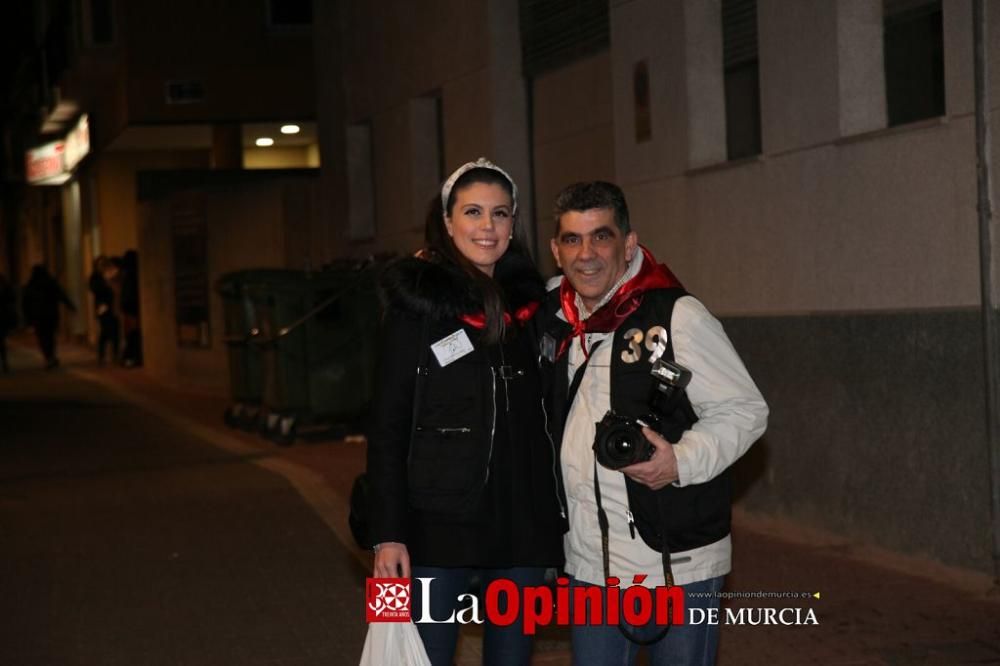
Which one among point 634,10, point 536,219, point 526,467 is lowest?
point 526,467

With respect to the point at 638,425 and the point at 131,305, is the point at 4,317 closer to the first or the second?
the point at 131,305

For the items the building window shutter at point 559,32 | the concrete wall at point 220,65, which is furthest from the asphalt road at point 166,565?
the concrete wall at point 220,65

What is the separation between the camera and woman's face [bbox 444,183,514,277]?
4289 mm

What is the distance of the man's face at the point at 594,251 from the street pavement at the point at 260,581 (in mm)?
2799

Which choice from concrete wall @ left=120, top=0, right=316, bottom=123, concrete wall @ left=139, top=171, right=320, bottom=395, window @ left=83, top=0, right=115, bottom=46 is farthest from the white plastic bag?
window @ left=83, top=0, right=115, bottom=46

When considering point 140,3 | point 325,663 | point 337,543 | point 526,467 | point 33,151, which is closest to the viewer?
point 526,467

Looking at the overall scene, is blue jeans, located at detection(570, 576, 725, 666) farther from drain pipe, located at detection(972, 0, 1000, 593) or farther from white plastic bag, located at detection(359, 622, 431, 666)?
drain pipe, located at detection(972, 0, 1000, 593)

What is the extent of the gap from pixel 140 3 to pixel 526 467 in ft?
70.3

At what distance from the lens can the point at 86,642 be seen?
7.12 meters

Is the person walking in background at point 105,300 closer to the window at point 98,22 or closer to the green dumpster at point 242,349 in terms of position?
the window at point 98,22

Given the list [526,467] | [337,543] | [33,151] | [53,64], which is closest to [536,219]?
[337,543]

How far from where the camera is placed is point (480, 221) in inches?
169

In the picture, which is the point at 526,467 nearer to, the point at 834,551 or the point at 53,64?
the point at 834,551
